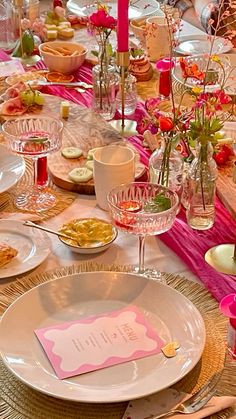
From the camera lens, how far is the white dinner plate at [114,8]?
2623 mm

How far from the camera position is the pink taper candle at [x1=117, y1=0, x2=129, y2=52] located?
152cm

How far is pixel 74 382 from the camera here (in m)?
1.01

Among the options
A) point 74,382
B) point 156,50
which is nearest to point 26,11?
point 156,50

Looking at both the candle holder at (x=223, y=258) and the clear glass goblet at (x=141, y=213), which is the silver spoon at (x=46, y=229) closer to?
the clear glass goblet at (x=141, y=213)

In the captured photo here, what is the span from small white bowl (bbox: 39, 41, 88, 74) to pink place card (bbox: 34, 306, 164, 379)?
121 cm

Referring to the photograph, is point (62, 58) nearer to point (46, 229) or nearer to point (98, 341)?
point (46, 229)

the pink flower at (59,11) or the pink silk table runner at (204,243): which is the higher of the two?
the pink flower at (59,11)

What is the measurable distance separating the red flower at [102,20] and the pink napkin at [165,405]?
3.67 feet

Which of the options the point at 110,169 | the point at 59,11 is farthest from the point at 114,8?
the point at 110,169

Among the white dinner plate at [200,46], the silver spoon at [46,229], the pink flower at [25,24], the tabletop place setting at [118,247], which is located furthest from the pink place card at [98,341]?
the pink flower at [25,24]

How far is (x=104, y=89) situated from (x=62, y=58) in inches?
12.2

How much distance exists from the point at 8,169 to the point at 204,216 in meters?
0.46

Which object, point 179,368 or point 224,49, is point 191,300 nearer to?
point 179,368

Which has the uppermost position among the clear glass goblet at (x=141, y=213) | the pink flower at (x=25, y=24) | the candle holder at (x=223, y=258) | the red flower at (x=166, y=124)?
the red flower at (x=166, y=124)
